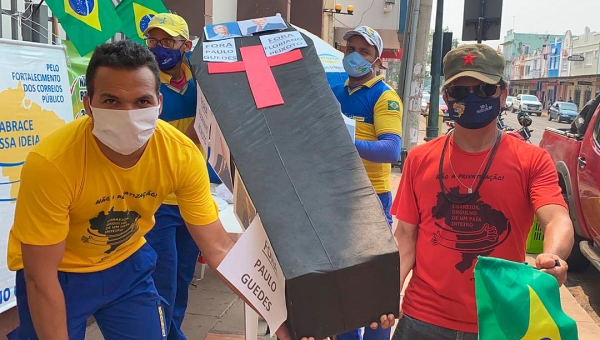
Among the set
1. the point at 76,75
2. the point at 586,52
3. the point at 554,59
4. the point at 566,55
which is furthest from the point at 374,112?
the point at 554,59

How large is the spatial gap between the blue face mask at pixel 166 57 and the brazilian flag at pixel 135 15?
4.26ft

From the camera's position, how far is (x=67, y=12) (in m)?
3.91

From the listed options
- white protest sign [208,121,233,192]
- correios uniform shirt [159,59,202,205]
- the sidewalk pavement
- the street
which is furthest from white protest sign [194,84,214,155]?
the street

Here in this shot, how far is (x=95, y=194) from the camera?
2.29 metres

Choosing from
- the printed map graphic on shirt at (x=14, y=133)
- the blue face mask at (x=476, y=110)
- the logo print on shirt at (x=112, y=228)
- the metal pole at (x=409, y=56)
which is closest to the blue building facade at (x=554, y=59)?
the metal pole at (x=409, y=56)

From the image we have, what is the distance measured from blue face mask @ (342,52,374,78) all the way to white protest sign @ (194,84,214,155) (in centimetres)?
100

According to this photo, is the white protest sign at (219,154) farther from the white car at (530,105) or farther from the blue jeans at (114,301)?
the white car at (530,105)

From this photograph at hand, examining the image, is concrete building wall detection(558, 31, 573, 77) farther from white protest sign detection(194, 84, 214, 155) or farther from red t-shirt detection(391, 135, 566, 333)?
red t-shirt detection(391, 135, 566, 333)

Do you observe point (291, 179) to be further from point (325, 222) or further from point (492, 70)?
point (492, 70)

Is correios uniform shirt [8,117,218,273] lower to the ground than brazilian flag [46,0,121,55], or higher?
lower

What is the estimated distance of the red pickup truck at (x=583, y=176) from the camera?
5.32 meters

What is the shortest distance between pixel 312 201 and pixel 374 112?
1.47 meters

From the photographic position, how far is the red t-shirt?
222cm

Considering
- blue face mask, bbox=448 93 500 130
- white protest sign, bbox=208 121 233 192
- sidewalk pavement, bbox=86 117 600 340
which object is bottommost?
sidewalk pavement, bbox=86 117 600 340
